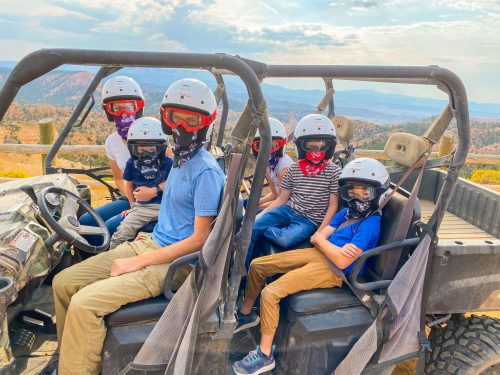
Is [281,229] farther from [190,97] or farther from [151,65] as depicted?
[151,65]

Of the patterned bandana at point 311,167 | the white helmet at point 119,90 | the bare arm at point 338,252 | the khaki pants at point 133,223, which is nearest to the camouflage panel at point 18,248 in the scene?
the khaki pants at point 133,223

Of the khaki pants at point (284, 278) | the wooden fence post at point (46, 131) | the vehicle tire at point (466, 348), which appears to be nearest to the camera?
the khaki pants at point (284, 278)

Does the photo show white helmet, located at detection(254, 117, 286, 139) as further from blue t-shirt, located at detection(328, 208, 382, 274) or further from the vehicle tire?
the vehicle tire

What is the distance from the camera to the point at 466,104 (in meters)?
2.63

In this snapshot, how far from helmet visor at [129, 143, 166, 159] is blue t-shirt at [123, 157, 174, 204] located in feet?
0.53

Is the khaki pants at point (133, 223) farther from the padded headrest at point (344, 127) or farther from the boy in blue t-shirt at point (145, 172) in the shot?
the padded headrest at point (344, 127)

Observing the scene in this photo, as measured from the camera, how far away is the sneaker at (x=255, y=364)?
2.83 meters

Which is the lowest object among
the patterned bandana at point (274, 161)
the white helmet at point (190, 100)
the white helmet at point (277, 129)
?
the patterned bandana at point (274, 161)

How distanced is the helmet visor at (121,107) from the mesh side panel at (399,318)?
268cm

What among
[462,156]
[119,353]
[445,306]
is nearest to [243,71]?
[462,156]

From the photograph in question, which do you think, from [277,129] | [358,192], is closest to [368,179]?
[358,192]

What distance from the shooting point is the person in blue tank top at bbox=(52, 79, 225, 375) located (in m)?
2.51

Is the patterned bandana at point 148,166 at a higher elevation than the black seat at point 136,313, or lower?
higher

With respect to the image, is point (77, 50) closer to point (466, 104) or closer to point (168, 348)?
point (168, 348)
